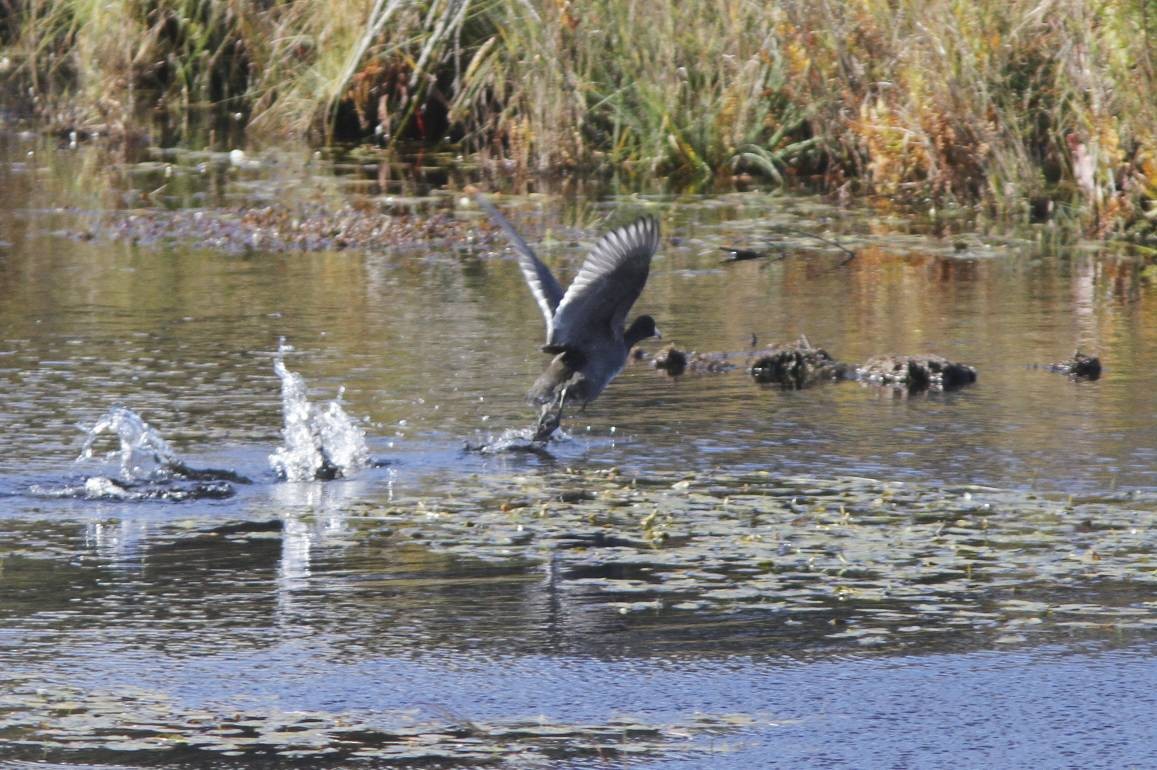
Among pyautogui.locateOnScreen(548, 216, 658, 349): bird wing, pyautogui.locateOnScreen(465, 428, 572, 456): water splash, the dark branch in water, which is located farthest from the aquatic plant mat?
the dark branch in water

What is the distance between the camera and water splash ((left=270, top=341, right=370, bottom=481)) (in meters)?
8.16

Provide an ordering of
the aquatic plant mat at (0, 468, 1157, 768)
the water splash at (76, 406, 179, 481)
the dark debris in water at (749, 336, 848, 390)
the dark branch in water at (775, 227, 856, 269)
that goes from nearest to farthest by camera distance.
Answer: the aquatic plant mat at (0, 468, 1157, 768) < the water splash at (76, 406, 179, 481) < the dark debris in water at (749, 336, 848, 390) < the dark branch in water at (775, 227, 856, 269)

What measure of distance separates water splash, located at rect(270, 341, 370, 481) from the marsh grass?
7017 mm

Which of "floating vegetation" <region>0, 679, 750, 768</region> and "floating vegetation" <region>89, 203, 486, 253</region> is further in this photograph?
"floating vegetation" <region>89, 203, 486, 253</region>

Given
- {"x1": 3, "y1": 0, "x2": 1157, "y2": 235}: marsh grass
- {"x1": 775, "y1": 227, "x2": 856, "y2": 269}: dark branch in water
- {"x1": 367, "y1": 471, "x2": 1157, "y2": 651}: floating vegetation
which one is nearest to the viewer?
{"x1": 367, "y1": 471, "x2": 1157, "y2": 651}: floating vegetation

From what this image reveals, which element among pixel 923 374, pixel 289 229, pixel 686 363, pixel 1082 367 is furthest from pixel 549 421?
pixel 289 229

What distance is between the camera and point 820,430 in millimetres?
8781

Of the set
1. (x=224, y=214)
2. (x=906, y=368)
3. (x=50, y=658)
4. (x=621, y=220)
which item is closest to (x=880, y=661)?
(x=50, y=658)

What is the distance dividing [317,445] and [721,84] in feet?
30.0

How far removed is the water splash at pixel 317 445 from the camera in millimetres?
8156

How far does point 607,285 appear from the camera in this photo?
8.83 metres

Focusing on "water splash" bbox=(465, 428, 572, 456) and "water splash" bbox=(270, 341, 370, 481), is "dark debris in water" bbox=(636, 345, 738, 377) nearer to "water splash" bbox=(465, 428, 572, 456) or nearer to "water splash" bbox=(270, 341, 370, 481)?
"water splash" bbox=(465, 428, 572, 456)

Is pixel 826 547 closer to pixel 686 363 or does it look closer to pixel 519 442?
pixel 519 442

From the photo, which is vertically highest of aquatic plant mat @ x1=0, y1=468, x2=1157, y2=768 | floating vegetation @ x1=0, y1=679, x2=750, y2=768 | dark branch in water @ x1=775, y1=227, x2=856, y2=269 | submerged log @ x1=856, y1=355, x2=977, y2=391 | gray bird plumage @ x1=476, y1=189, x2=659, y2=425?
dark branch in water @ x1=775, y1=227, x2=856, y2=269
